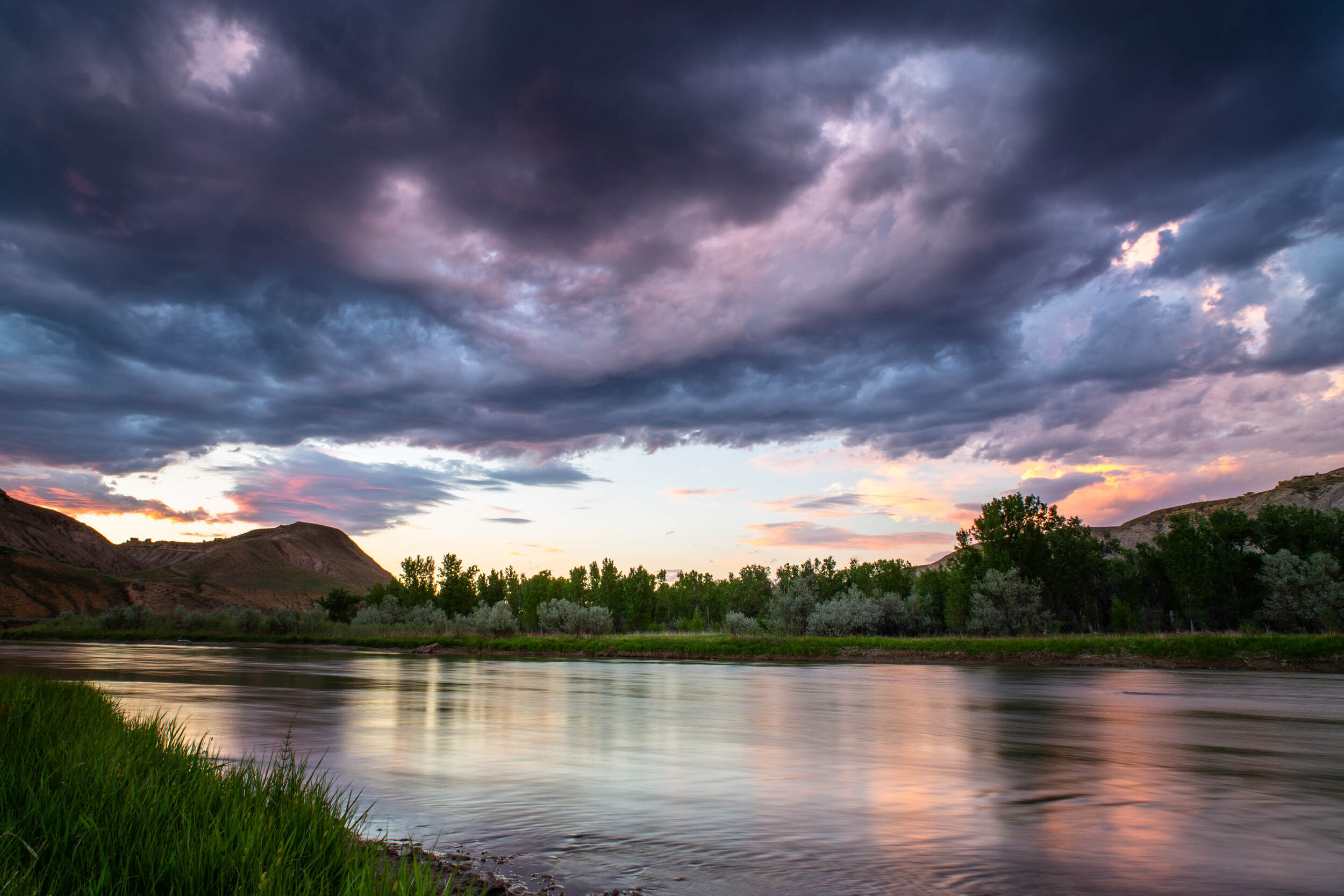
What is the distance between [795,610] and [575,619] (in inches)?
1365

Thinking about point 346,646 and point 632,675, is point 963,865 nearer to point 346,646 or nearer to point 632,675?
point 632,675

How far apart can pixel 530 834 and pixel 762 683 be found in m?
33.9

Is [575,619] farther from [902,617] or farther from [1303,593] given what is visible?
[1303,593]

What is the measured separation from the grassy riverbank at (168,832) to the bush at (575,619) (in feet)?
338

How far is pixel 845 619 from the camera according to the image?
9044 cm

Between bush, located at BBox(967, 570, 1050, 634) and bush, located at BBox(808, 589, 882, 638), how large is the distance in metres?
12.0

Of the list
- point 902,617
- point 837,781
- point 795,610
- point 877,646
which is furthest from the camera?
point 795,610

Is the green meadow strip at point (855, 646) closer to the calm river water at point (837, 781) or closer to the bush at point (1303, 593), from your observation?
the bush at point (1303, 593)

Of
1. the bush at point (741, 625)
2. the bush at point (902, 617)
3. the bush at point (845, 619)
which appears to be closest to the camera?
the bush at point (845, 619)

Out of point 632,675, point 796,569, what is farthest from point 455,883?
point 796,569

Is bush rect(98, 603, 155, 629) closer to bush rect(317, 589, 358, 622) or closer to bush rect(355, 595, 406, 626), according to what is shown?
bush rect(317, 589, 358, 622)

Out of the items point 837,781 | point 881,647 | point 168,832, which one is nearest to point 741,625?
point 881,647

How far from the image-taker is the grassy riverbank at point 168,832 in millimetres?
4281

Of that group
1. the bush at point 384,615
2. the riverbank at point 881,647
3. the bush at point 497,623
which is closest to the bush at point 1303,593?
the riverbank at point 881,647
